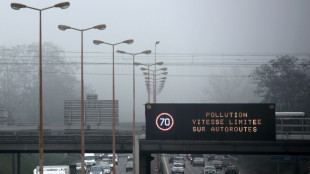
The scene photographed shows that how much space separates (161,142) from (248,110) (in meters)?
6.76

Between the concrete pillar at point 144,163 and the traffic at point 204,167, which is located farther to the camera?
the traffic at point 204,167

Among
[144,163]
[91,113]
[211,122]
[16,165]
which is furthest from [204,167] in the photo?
[211,122]

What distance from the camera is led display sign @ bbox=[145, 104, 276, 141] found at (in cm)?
4712

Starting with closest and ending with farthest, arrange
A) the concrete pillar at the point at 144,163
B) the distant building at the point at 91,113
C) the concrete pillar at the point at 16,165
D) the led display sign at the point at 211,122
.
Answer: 1. the led display sign at the point at 211,122
2. the concrete pillar at the point at 144,163
3. the concrete pillar at the point at 16,165
4. the distant building at the point at 91,113

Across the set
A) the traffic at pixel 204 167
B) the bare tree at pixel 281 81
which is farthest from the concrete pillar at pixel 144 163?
the bare tree at pixel 281 81

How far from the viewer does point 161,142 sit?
49.7m

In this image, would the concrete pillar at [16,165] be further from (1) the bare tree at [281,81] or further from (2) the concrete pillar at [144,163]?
(1) the bare tree at [281,81]

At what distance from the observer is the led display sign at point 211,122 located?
47.1 metres

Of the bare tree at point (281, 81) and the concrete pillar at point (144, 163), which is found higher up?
the bare tree at point (281, 81)

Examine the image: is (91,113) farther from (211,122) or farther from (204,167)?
(211,122)

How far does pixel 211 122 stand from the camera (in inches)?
1860

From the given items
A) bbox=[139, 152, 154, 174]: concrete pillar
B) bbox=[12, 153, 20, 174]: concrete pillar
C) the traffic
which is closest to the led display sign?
bbox=[139, 152, 154, 174]: concrete pillar

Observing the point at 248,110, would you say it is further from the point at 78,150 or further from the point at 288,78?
the point at 288,78

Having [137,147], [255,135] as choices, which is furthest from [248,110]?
[137,147]
